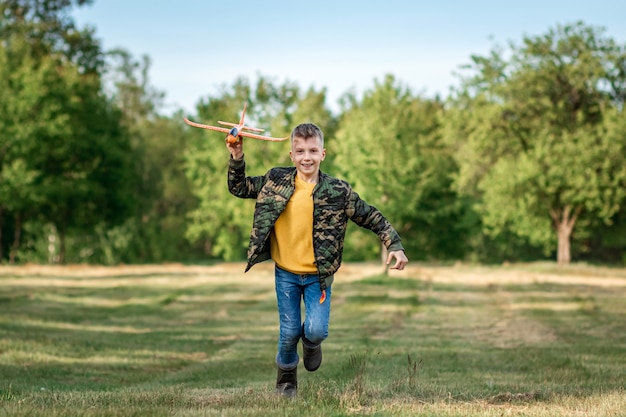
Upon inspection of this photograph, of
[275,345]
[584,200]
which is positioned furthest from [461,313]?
[584,200]

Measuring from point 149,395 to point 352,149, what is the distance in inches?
1123

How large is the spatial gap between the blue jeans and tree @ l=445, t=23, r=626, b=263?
3872cm

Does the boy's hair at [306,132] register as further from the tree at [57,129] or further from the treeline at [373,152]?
the tree at [57,129]

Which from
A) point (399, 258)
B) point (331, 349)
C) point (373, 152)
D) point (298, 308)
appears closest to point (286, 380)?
point (298, 308)

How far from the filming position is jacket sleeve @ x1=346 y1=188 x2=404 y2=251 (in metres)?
6.72

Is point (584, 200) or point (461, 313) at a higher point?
point (584, 200)

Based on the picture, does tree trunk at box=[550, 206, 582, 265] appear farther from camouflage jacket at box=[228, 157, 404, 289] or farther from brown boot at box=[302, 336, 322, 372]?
camouflage jacket at box=[228, 157, 404, 289]

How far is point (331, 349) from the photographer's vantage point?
13062 mm

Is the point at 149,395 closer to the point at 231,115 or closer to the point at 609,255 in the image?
the point at 231,115

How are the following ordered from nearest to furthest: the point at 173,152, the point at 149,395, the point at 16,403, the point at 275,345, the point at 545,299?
the point at 16,403 < the point at 149,395 < the point at 275,345 < the point at 545,299 < the point at 173,152

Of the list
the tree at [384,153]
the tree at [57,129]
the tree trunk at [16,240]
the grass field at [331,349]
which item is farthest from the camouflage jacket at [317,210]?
the tree trunk at [16,240]

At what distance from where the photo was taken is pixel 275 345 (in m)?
14.3

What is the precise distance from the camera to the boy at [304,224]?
659 centimetres

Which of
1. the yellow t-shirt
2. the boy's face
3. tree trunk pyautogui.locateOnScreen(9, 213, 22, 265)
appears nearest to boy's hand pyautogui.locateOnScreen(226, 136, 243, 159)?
the boy's face
